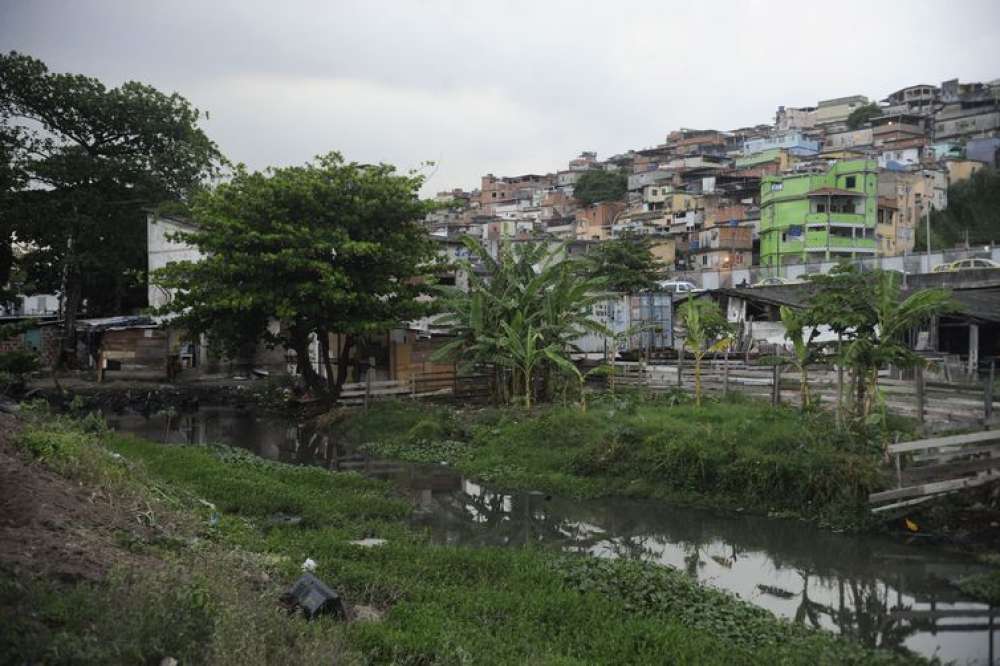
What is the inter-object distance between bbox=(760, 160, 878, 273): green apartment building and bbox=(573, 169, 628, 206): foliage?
29.3 metres

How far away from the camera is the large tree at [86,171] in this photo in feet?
93.2

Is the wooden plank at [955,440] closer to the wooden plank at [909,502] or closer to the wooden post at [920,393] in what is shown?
the wooden plank at [909,502]

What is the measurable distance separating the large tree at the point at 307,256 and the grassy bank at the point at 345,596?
8.20 meters

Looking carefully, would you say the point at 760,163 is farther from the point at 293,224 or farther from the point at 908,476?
the point at 908,476

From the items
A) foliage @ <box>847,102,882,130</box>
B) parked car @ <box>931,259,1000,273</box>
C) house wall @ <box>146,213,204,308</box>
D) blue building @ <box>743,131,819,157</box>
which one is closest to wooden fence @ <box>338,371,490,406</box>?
house wall @ <box>146,213,204,308</box>

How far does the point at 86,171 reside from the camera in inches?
1135

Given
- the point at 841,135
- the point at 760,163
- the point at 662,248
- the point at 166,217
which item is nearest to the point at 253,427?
the point at 166,217

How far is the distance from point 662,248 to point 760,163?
20.3 metres

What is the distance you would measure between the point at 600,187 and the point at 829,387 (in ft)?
204

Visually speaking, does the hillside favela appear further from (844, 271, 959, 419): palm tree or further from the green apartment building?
the green apartment building

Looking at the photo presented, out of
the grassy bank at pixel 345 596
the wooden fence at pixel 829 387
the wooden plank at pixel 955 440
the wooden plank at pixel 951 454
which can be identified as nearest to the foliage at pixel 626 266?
the wooden fence at pixel 829 387

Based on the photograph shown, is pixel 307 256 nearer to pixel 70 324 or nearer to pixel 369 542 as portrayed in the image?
pixel 369 542

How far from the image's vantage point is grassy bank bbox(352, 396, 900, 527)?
1216 cm

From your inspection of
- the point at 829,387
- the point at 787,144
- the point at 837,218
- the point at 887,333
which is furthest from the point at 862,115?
the point at 887,333
